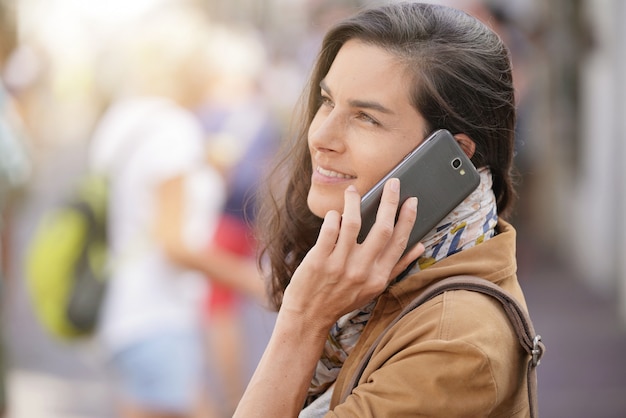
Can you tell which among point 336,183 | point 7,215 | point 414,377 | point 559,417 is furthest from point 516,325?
point 7,215

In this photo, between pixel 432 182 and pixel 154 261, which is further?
pixel 154 261

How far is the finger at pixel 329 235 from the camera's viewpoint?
196 centimetres

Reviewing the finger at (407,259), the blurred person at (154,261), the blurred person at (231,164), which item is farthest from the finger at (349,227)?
the blurred person at (231,164)

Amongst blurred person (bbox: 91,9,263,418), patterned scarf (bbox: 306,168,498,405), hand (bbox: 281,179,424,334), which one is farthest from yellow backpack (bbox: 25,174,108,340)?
hand (bbox: 281,179,424,334)

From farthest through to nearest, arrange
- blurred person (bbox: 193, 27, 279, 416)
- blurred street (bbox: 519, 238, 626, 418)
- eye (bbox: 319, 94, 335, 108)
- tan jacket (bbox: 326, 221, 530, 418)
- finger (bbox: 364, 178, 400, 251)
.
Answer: blurred person (bbox: 193, 27, 279, 416)
blurred street (bbox: 519, 238, 626, 418)
eye (bbox: 319, 94, 335, 108)
finger (bbox: 364, 178, 400, 251)
tan jacket (bbox: 326, 221, 530, 418)

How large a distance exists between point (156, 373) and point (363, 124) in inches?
93.2

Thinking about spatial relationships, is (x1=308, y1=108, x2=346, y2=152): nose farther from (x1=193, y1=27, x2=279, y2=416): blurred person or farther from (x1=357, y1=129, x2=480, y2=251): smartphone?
(x1=193, y1=27, x2=279, y2=416): blurred person

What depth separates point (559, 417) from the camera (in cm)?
611

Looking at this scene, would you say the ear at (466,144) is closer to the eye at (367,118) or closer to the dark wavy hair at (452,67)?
the dark wavy hair at (452,67)

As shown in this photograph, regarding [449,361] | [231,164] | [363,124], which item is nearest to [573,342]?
[231,164]

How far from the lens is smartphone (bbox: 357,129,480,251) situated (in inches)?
78.6

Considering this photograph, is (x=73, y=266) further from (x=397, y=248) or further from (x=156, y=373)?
(x=397, y=248)

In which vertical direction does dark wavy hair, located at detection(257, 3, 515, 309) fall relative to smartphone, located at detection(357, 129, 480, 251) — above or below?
above

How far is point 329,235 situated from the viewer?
1.97m
